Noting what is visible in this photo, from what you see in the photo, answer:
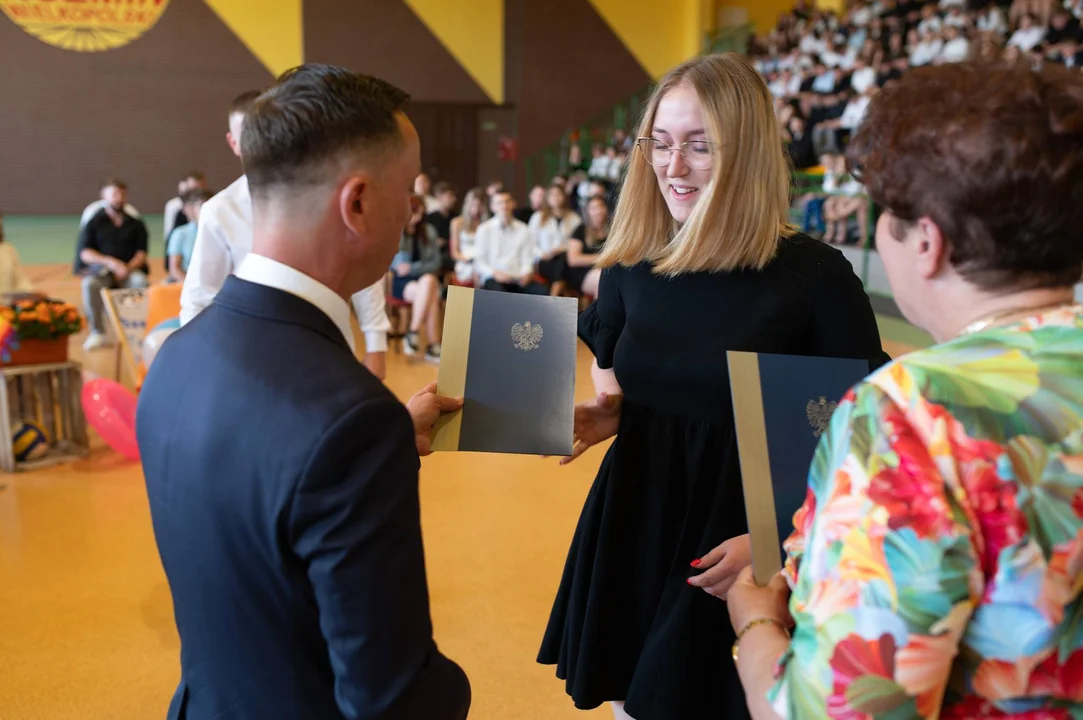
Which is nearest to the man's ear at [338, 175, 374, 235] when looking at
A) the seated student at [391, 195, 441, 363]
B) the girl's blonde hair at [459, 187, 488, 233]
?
the seated student at [391, 195, 441, 363]

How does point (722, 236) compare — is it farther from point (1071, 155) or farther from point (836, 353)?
point (1071, 155)

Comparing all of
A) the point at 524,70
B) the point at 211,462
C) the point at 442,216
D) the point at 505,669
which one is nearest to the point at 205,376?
the point at 211,462

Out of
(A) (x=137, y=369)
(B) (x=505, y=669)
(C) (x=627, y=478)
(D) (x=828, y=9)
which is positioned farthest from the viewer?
(D) (x=828, y=9)

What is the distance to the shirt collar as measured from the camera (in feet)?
3.11

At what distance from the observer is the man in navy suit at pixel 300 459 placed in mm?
848

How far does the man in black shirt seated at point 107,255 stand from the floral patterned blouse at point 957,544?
809 centimetres

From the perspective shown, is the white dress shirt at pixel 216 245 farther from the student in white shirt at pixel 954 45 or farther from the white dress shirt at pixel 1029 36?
the student in white shirt at pixel 954 45

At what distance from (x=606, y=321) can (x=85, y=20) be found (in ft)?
46.0

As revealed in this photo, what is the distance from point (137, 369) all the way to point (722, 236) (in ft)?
14.9

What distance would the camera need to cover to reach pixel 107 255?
7.99m

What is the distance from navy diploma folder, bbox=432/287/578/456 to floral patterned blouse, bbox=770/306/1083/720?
2.43 feet

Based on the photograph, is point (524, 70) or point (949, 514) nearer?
point (949, 514)

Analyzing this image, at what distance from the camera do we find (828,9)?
48.0 feet

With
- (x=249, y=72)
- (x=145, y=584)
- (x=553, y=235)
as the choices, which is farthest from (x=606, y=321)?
(x=249, y=72)
